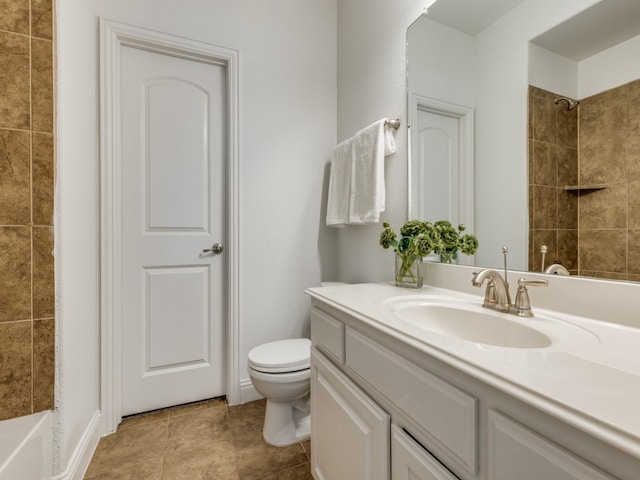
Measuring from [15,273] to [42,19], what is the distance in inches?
35.9

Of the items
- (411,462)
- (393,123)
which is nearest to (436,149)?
(393,123)

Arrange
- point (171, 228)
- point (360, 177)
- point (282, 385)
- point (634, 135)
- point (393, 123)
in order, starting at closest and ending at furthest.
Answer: point (634, 135)
point (282, 385)
point (393, 123)
point (360, 177)
point (171, 228)

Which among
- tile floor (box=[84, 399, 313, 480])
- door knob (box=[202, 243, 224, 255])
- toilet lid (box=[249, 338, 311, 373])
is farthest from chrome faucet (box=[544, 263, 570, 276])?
door knob (box=[202, 243, 224, 255])

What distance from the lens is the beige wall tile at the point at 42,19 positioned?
108 centimetres

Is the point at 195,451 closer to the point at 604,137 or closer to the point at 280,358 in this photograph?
the point at 280,358

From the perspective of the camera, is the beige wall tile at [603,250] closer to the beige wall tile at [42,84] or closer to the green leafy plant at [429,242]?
the green leafy plant at [429,242]

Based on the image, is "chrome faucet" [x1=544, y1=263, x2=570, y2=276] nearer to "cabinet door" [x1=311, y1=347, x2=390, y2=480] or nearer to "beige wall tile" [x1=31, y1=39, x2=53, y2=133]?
"cabinet door" [x1=311, y1=347, x2=390, y2=480]

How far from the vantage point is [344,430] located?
895 millimetres

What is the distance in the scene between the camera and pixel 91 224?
143 centimetres

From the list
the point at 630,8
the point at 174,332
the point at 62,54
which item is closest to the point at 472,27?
the point at 630,8

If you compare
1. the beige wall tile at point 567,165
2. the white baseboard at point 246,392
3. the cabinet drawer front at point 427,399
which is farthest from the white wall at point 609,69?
the white baseboard at point 246,392

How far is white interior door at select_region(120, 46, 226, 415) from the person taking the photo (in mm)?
1646

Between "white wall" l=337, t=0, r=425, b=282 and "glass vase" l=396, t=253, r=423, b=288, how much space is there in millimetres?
230

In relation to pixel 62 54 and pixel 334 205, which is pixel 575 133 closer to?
pixel 334 205
